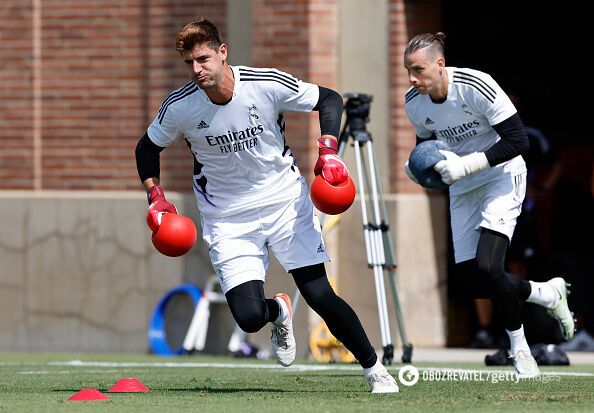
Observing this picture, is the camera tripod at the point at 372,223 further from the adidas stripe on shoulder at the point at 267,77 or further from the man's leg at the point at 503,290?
the adidas stripe on shoulder at the point at 267,77

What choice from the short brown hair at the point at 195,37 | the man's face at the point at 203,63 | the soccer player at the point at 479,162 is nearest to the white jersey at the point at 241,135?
the man's face at the point at 203,63

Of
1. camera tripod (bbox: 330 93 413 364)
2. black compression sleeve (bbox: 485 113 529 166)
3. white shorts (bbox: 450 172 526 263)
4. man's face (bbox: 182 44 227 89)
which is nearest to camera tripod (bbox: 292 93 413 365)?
camera tripod (bbox: 330 93 413 364)

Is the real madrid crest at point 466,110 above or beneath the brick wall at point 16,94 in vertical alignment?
beneath

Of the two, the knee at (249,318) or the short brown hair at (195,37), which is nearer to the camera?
the short brown hair at (195,37)

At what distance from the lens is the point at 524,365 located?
9.36 metres

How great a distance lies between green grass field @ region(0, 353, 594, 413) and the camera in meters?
7.65

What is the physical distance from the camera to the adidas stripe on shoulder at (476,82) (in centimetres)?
932

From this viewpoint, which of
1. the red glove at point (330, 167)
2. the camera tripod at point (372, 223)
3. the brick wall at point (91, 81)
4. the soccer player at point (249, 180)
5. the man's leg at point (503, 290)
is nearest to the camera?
the red glove at point (330, 167)

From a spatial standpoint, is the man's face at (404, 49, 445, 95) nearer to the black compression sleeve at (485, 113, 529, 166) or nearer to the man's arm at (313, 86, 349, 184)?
the black compression sleeve at (485, 113, 529, 166)

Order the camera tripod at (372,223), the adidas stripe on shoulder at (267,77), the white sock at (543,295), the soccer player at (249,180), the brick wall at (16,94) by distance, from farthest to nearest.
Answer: the brick wall at (16,94) < the camera tripod at (372,223) < the white sock at (543,295) < the adidas stripe on shoulder at (267,77) < the soccer player at (249,180)

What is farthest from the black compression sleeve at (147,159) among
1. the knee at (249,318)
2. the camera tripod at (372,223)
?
the camera tripod at (372,223)

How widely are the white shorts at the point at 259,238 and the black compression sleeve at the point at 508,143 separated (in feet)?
4.10

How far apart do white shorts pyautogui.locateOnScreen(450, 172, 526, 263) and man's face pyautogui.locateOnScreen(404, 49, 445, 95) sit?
0.81 metres

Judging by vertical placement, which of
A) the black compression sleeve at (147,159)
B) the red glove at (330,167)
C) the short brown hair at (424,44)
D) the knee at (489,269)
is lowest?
the knee at (489,269)
